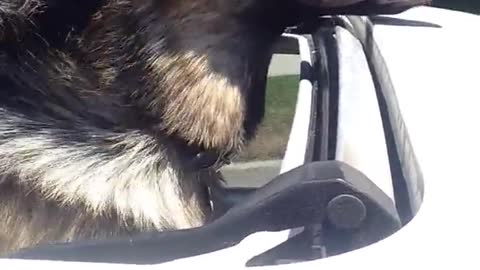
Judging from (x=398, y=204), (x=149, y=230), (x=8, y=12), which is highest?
(x=8, y=12)

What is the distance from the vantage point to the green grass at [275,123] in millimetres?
2338

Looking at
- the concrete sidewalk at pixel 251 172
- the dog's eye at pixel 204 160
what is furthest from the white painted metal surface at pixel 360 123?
the concrete sidewalk at pixel 251 172

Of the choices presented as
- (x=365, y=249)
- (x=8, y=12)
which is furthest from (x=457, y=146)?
(x=8, y=12)

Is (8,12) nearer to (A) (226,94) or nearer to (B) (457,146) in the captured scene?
(A) (226,94)

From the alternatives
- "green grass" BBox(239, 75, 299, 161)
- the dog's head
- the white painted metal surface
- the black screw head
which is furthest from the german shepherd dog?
the black screw head

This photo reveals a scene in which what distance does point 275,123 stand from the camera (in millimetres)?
2555

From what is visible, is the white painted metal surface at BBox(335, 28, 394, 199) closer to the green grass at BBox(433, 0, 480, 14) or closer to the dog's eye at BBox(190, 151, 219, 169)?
the dog's eye at BBox(190, 151, 219, 169)

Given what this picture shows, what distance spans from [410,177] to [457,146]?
0.26ft

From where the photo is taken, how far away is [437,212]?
1396 mm

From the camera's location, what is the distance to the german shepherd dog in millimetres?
1841

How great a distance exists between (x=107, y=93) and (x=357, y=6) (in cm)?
45

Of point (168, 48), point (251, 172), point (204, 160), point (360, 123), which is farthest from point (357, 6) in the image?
point (251, 172)

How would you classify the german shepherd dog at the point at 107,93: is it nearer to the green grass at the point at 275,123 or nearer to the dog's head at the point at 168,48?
the dog's head at the point at 168,48

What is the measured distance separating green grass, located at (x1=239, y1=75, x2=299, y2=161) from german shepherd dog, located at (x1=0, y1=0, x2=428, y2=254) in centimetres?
30
